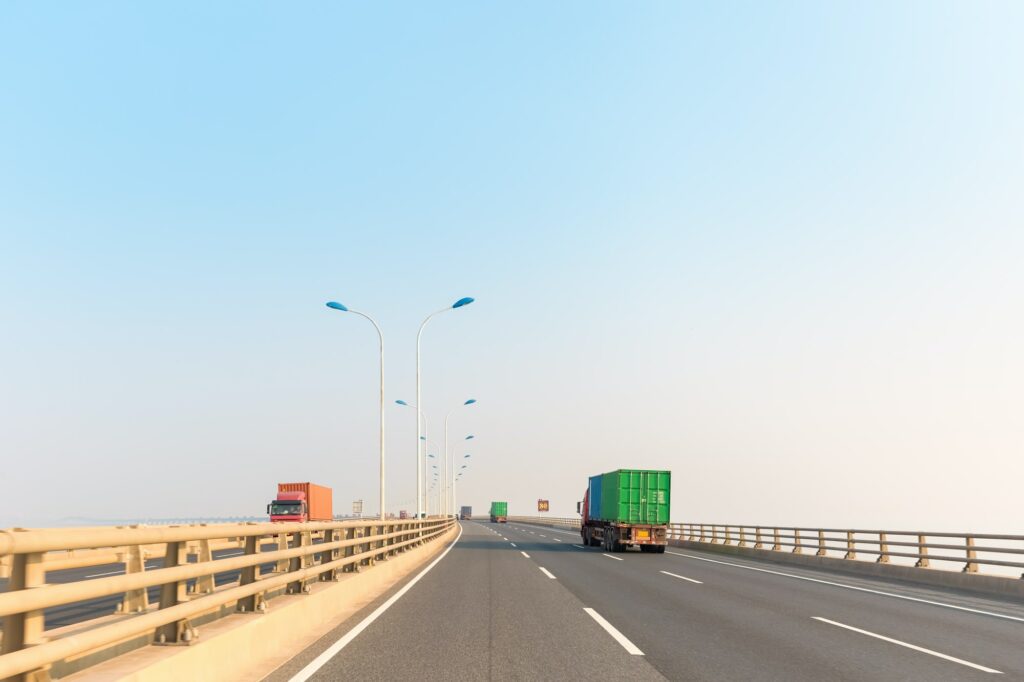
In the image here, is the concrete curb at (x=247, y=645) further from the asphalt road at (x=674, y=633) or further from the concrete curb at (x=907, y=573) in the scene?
the concrete curb at (x=907, y=573)

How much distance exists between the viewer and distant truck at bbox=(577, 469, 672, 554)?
110ft

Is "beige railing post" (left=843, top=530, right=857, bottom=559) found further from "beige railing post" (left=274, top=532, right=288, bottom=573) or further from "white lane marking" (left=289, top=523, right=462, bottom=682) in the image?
"beige railing post" (left=274, top=532, right=288, bottom=573)

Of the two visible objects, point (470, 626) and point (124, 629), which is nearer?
point (124, 629)

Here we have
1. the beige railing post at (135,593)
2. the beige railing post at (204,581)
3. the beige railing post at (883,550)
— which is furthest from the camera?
the beige railing post at (883,550)

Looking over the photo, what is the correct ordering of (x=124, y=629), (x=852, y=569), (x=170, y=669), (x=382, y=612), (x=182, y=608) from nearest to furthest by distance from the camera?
1. (x=124, y=629)
2. (x=170, y=669)
3. (x=182, y=608)
4. (x=382, y=612)
5. (x=852, y=569)

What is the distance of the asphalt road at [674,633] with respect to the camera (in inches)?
329

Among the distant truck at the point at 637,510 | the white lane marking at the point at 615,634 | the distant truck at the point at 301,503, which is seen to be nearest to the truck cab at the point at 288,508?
the distant truck at the point at 301,503

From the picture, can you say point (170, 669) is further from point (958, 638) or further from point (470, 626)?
point (958, 638)

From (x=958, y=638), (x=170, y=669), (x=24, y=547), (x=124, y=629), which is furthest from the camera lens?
(x=958, y=638)

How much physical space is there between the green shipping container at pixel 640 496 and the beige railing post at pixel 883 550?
37.9ft

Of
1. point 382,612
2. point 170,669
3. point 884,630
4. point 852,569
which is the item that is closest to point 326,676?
point 170,669

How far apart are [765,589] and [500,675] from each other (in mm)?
10900

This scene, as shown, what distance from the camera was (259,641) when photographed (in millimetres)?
8234

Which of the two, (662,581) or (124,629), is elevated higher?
(124,629)
